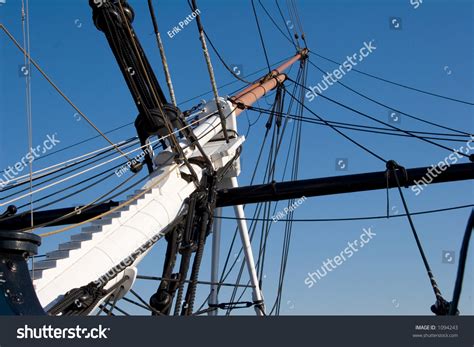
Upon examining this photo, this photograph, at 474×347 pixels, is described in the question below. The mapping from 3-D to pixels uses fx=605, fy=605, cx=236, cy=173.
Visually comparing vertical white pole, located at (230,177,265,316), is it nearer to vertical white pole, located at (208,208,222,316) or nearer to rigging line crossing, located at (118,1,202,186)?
vertical white pole, located at (208,208,222,316)

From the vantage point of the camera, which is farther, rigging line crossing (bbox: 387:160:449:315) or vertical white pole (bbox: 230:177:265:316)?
vertical white pole (bbox: 230:177:265:316)

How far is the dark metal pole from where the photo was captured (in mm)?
9062

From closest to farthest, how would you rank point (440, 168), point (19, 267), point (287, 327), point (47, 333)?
point (19, 267) < point (47, 333) < point (287, 327) < point (440, 168)

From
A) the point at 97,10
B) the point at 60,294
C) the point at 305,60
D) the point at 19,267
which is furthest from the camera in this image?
the point at 305,60

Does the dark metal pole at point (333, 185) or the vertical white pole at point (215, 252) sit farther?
the vertical white pole at point (215, 252)

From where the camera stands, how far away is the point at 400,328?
4703 millimetres

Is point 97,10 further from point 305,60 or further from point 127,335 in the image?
point 305,60

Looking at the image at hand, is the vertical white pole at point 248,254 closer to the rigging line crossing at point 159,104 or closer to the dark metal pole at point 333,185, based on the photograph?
the dark metal pole at point 333,185

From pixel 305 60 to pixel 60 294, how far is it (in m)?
14.3

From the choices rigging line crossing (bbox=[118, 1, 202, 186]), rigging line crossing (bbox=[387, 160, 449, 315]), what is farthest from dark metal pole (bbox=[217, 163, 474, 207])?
rigging line crossing (bbox=[118, 1, 202, 186])

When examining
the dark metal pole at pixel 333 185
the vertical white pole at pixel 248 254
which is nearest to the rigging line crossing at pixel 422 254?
the dark metal pole at pixel 333 185

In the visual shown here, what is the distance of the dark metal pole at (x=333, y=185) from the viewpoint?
9.06 m

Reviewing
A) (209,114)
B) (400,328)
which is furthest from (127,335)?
(209,114)

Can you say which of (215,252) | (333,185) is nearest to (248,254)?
(215,252)
